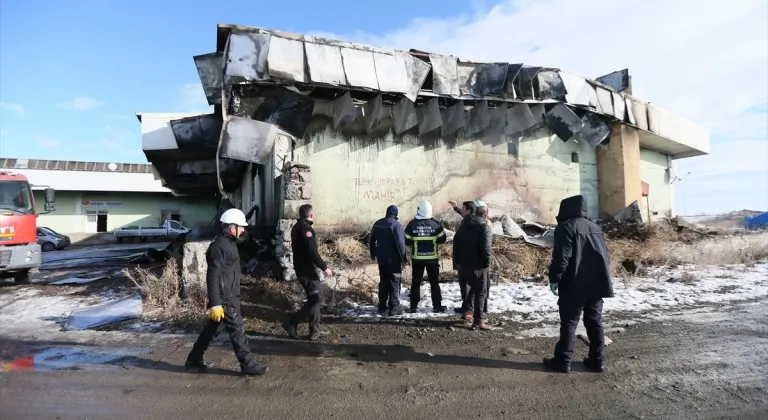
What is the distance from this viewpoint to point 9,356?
203 inches

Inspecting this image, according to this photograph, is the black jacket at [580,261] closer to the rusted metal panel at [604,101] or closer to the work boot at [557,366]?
the work boot at [557,366]

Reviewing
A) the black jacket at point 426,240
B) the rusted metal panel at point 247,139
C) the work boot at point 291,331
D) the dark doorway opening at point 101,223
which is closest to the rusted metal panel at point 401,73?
the rusted metal panel at point 247,139

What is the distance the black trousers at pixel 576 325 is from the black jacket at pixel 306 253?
9.32 feet

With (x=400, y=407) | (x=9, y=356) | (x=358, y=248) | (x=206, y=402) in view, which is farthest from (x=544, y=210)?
(x=9, y=356)

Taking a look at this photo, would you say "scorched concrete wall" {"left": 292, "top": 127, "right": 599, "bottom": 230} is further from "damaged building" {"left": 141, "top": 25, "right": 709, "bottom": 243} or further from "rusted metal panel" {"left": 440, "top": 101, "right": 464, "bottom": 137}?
"rusted metal panel" {"left": 440, "top": 101, "right": 464, "bottom": 137}

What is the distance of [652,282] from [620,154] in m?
5.24

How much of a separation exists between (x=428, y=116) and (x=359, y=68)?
2188 millimetres

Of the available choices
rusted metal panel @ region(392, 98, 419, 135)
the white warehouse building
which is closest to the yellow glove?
rusted metal panel @ region(392, 98, 419, 135)

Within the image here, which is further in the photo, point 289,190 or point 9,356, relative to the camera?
point 289,190

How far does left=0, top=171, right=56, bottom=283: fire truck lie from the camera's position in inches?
382

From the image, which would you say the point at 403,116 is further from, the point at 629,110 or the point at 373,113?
the point at 629,110

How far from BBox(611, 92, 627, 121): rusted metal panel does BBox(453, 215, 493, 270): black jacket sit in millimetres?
8450

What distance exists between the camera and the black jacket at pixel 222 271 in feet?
13.9

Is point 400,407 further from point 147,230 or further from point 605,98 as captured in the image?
point 147,230
